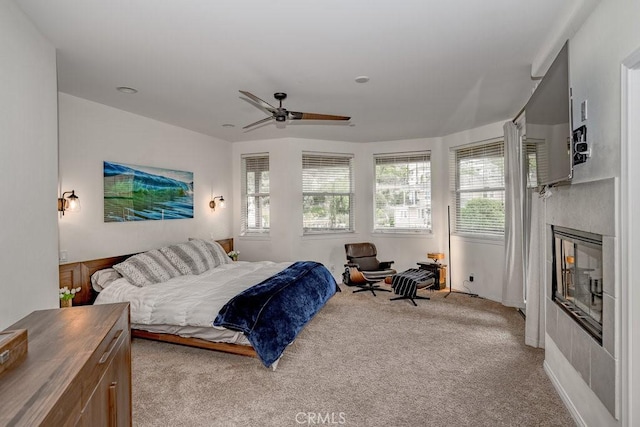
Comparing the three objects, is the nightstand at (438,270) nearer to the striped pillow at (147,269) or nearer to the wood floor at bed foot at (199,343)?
the wood floor at bed foot at (199,343)

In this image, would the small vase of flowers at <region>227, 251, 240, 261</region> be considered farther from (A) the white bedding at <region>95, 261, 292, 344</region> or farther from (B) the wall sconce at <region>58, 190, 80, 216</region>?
(B) the wall sconce at <region>58, 190, 80, 216</region>

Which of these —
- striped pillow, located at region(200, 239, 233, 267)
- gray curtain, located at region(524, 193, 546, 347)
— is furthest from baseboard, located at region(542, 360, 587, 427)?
striped pillow, located at region(200, 239, 233, 267)

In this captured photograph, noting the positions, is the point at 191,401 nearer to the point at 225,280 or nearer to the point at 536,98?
the point at 225,280

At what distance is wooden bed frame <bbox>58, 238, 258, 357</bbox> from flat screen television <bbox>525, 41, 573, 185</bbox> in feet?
9.19

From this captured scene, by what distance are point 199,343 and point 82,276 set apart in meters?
1.58

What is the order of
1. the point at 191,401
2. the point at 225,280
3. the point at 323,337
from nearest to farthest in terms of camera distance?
the point at 191,401, the point at 323,337, the point at 225,280

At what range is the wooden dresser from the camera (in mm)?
918

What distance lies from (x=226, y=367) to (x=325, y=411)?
3.52ft

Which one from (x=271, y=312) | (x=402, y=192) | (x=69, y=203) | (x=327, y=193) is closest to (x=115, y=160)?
(x=69, y=203)

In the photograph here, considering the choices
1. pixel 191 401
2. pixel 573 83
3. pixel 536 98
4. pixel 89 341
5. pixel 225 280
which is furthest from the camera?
pixel 225 280

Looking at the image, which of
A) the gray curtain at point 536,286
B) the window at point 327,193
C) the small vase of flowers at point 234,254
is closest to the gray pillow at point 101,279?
the small vase of flowers at point 234,254

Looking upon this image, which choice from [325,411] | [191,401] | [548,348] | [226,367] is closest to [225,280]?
[226,367]

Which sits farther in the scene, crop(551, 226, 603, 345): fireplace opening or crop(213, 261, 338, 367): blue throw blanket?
crop(213, 261, 338, 367): blue throw blanket

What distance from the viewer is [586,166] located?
2.17 metres
